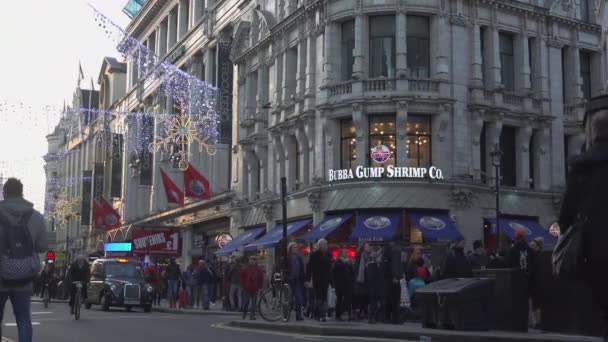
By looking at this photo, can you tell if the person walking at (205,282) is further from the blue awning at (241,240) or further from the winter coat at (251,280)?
the blue awning at (241,240)

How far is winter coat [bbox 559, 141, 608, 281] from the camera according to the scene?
201 inches

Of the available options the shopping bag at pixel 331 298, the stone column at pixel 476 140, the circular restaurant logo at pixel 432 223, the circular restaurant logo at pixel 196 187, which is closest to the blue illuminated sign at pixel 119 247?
the circular restaurant logo at pixel 196 187

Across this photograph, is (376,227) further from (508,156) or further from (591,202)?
(591,202)

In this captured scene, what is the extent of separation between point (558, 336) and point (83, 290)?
44.2 feet

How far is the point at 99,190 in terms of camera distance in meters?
77.2

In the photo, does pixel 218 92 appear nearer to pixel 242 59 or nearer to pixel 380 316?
pixel 242 59

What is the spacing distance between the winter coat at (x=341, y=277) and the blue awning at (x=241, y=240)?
70.5ft

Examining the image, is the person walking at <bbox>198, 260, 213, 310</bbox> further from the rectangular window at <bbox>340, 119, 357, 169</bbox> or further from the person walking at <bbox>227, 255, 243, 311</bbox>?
the rectangular window at <bbox>340, 119, 357, 169</bbox>

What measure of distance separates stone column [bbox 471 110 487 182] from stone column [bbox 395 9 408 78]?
12.1ft

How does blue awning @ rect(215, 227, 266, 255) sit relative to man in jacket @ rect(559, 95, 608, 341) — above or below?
above

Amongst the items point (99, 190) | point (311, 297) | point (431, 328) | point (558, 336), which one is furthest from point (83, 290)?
point (99, 190)

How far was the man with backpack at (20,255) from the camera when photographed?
7.95m

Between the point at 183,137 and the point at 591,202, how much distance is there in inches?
1903

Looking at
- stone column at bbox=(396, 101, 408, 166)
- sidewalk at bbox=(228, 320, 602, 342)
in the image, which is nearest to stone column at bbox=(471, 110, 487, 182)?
stone column at bbox=(396, 101, 408, 166)
